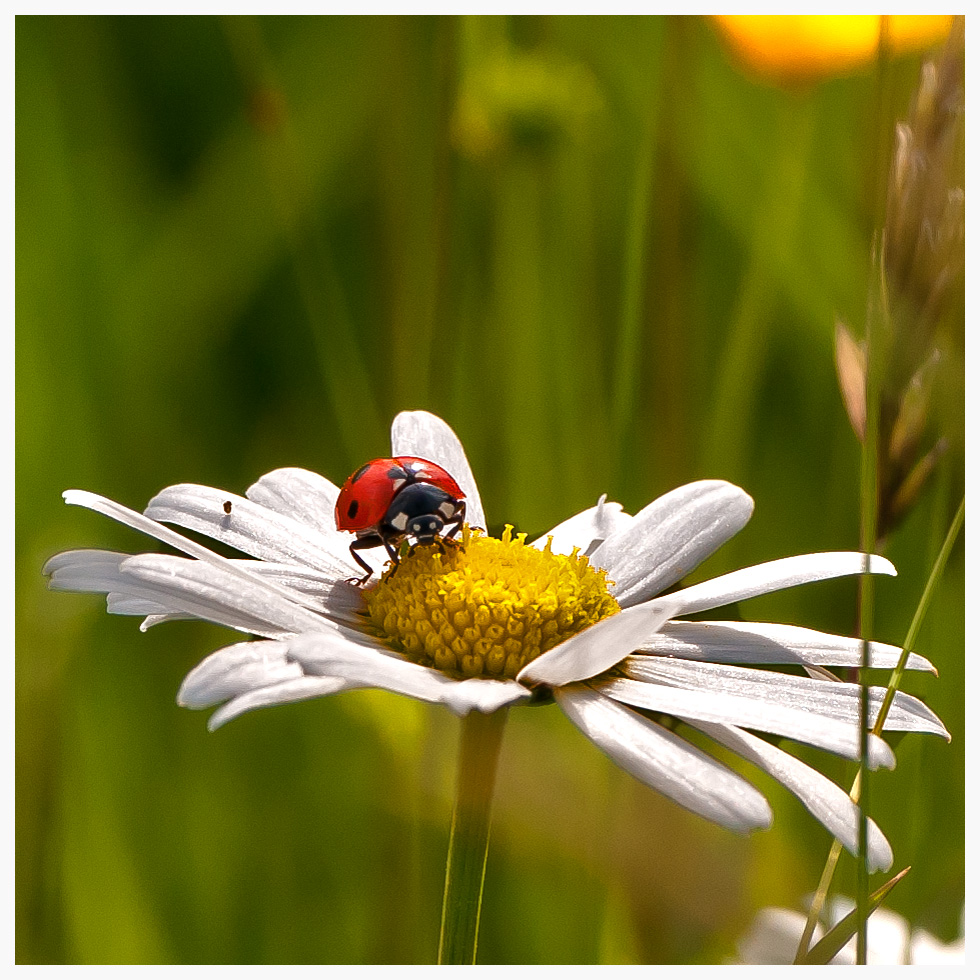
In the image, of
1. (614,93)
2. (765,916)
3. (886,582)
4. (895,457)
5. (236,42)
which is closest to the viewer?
(895,457)

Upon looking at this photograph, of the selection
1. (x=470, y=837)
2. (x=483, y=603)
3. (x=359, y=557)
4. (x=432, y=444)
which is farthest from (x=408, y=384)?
(x=470, y=837)

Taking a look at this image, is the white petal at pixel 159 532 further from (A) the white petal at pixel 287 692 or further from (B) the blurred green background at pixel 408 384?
(B) the blurred green background at pixel 408 384

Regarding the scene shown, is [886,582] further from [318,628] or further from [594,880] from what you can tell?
[318,628]

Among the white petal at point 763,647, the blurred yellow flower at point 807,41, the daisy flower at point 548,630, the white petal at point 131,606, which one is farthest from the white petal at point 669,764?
the blurred yellow flower at point 807,41

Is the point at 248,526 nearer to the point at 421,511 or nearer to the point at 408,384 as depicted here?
the point at 421,511

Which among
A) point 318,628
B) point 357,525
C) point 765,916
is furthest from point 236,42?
point 765,916

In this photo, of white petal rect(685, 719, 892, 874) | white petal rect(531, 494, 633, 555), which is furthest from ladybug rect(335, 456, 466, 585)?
white petal rect(685, 719, 892, 874)

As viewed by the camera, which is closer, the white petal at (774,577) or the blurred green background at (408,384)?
the white petal at (774,577)
